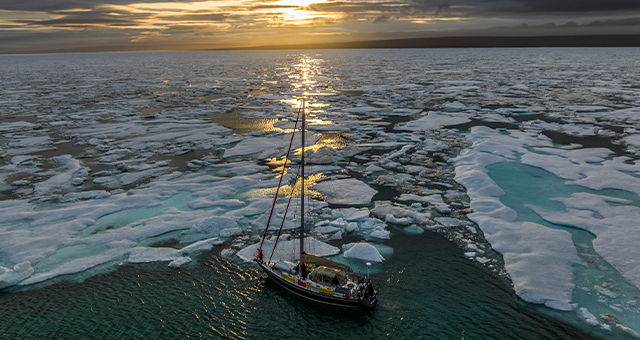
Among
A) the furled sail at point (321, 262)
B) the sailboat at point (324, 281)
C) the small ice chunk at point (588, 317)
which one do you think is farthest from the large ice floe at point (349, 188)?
the furled sail at point (321, 262)

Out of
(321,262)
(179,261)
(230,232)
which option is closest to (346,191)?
(230,232)

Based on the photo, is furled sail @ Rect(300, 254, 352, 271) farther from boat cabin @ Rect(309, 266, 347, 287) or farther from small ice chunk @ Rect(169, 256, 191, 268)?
small ice chunk @ Rect(169, 256, 191, 268)

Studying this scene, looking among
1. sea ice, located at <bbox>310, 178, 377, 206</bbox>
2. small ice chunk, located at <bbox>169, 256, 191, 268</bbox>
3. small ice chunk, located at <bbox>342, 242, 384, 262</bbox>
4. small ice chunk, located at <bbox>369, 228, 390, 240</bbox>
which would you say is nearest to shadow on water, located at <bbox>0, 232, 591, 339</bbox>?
small ice chunk, located at <bbox>169, 256, 191, 268</bbox>

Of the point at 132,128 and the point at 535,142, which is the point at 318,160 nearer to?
the point at 535,142

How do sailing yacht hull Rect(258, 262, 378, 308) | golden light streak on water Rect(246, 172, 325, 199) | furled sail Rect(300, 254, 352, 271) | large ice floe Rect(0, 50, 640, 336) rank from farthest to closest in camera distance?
golden light streak on water Rect(246, 172, 325, 199) < large ice floe Rect(0, 50, 640, 336) < furled sail Rect(300, 254, 352, 271) < sailing yacht hull Rect(258, 262, 378, 308)

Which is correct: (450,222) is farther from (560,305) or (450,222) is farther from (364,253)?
(560,305)

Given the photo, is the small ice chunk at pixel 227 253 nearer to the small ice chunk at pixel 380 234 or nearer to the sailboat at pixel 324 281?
the sailboat at pixel 324 281

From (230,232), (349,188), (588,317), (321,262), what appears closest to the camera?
(588,317)

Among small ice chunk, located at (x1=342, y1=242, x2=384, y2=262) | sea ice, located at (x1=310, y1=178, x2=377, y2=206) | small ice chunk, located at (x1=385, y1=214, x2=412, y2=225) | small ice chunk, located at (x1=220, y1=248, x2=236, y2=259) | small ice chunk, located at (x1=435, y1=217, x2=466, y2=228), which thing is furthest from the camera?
sea ice, located at (x1=310, y1=178, x2=377, y2=206)
